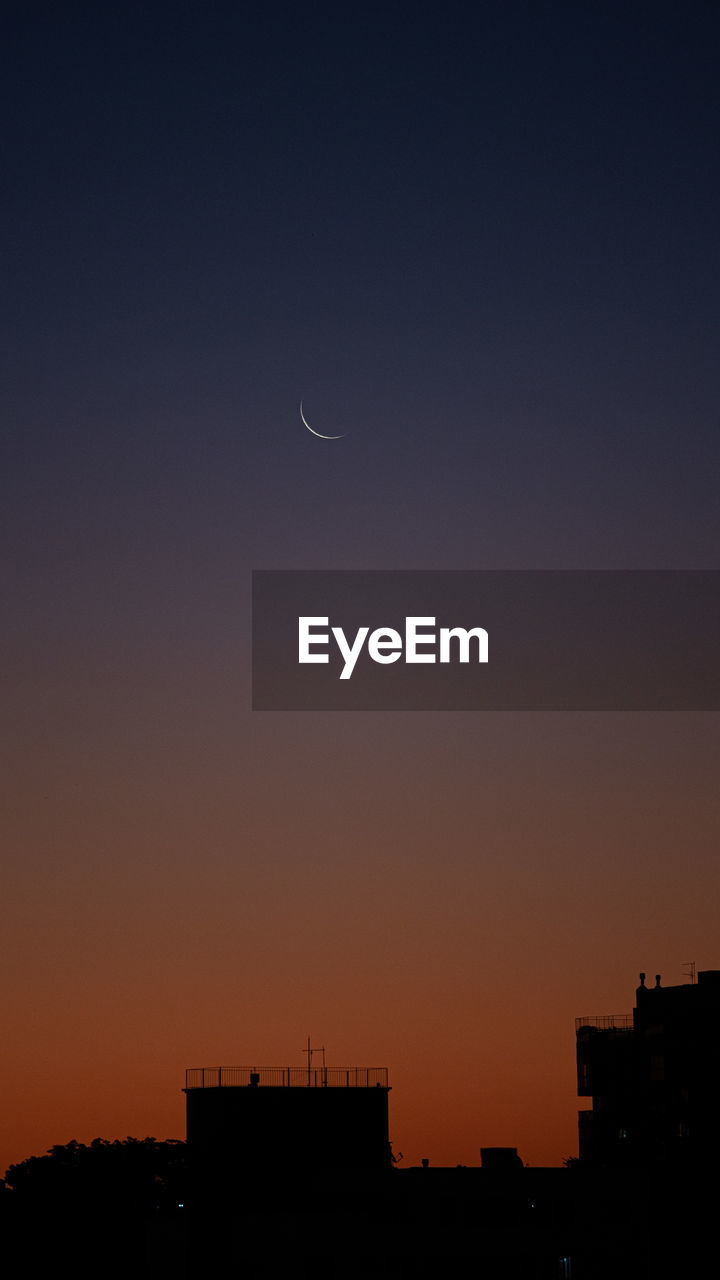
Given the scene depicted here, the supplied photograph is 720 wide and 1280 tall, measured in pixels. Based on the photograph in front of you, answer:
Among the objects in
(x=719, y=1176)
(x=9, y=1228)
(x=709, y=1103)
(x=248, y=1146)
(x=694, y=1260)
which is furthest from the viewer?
(x=9, y=1228)

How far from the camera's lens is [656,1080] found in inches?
4094

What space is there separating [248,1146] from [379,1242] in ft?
57.1

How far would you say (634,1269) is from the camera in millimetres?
66500

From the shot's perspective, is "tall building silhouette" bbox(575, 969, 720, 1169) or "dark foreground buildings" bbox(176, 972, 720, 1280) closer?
"dark foreground buildings" bbox(176, 972, 720, 1280)

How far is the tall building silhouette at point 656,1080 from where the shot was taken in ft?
328

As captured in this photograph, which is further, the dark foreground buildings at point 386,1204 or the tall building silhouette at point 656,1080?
the tall building silhouette at point 656,1080

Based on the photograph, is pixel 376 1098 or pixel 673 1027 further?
pixel 673 1027

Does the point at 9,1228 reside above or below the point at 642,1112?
below

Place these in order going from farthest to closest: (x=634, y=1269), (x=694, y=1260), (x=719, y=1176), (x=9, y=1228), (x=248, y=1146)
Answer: (x=9, y=1228) → (x=248, y=1146) → (x=719, y=1176) → (x=694, y=1260) → (x=634, y=1269)

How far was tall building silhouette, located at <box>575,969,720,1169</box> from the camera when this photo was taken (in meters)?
100

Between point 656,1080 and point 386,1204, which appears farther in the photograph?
point 656,1080

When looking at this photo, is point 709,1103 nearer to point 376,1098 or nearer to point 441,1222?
point 376,1098

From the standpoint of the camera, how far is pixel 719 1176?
253ft

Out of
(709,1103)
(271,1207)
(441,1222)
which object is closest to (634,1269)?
(441,1222)
